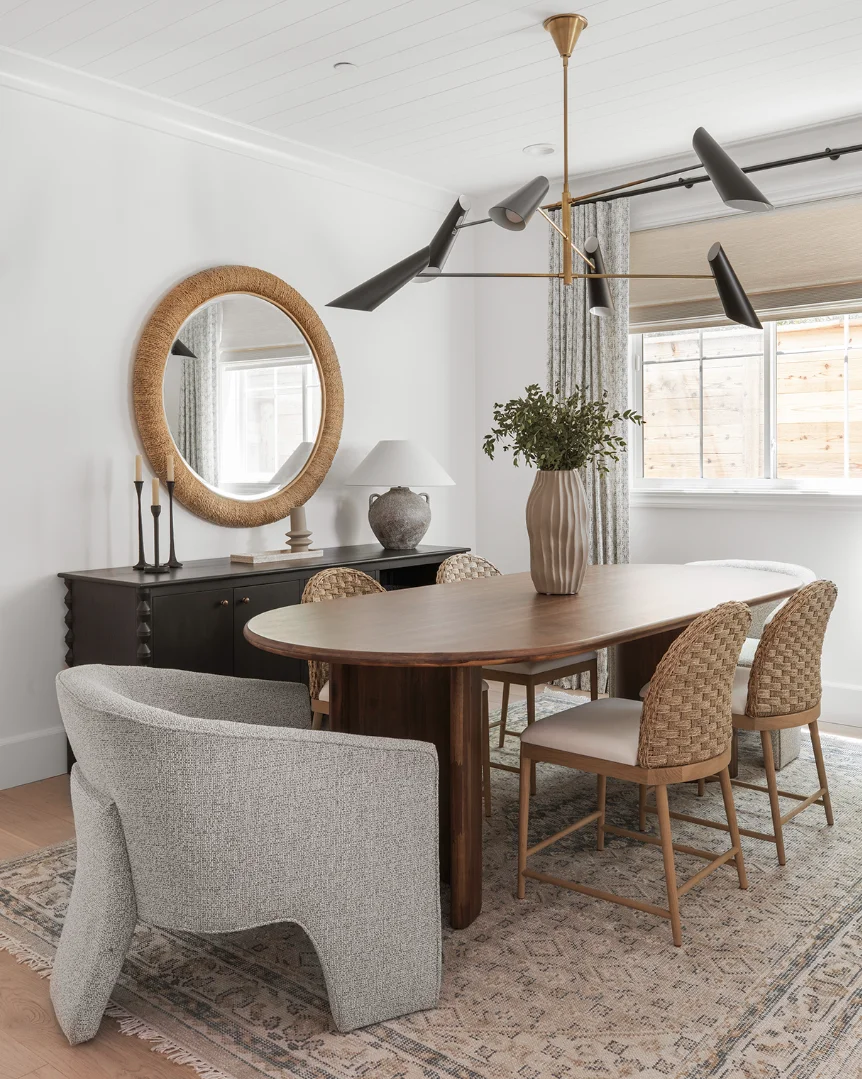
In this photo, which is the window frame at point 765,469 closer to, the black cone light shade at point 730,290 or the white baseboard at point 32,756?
the black cone light shade at point 730,290

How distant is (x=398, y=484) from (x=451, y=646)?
2.43 metres

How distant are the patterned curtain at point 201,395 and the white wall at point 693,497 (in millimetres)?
1898

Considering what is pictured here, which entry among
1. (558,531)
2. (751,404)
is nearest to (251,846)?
(558,531)

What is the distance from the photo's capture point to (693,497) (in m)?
5.03

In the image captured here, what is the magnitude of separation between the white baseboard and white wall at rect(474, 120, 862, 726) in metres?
2.75

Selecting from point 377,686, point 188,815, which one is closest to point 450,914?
point 377,686

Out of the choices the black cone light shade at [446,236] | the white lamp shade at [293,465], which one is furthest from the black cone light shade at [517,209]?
the white lamp shade at [293,465]

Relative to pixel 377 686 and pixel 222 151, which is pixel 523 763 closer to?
pixel 377 686

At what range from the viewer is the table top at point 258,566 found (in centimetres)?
369

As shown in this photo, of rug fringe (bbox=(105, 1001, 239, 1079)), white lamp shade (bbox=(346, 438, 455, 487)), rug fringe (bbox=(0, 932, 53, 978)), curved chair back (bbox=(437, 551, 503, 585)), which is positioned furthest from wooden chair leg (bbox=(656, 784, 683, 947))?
white lamp shade (bbox=(346, 438, 455, 487))

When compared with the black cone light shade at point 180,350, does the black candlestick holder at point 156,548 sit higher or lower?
lower

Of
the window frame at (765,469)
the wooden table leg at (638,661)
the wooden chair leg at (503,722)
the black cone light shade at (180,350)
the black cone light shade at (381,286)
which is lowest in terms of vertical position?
the wooden chair leg at (503,722)

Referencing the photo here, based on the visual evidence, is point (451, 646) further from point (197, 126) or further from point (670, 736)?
point (197, 126)

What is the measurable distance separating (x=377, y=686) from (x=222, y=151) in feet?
9.26
